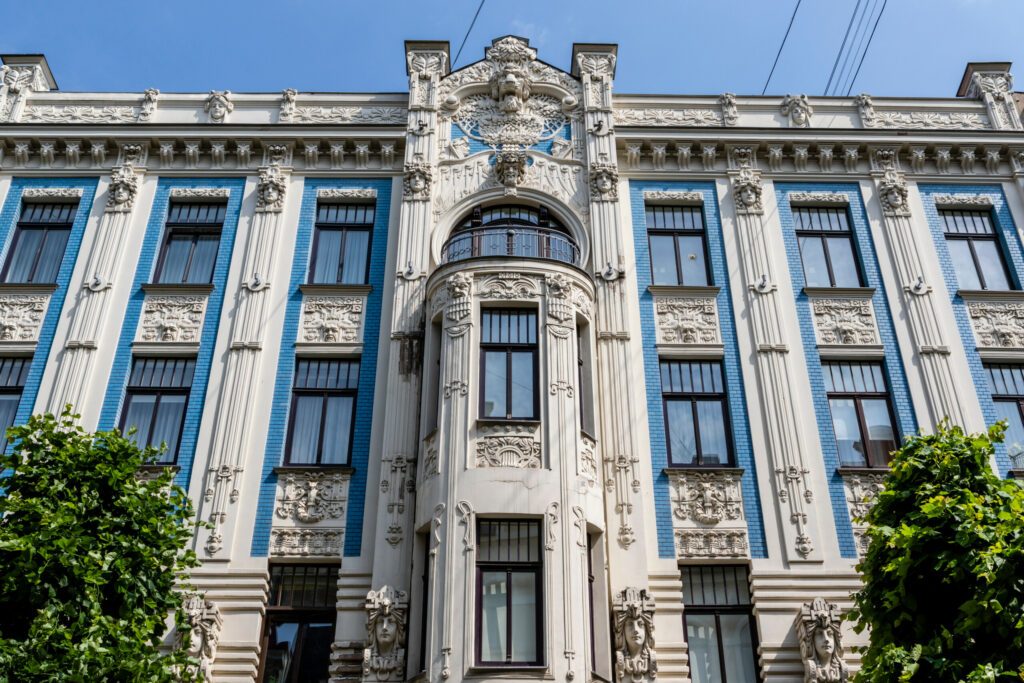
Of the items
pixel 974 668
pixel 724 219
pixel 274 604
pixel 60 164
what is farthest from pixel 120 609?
pixel 724 219

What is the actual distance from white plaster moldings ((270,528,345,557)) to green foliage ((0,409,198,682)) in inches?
91.6

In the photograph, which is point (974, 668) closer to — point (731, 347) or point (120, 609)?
point (731, 347)

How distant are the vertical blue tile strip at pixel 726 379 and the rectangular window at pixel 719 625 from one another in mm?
608

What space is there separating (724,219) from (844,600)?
8.64 metres

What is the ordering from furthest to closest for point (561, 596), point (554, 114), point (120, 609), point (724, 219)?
point (554, 114) < point (724, 219) < point (561, 596) < point (120, 609)

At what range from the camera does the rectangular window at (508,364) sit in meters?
16.7

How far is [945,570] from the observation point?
11844 mm

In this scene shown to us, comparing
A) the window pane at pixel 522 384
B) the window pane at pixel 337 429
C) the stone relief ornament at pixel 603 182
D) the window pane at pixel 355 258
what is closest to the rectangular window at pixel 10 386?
the window pane at pixel 337 429

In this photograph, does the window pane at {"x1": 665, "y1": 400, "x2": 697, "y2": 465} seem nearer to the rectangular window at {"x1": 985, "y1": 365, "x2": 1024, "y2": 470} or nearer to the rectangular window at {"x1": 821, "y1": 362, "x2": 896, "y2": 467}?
the rectangular window at {"x1": 821, "y1": 362, "x2": 896, "y2": 467}

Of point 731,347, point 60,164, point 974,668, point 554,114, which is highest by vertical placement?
point 554,114

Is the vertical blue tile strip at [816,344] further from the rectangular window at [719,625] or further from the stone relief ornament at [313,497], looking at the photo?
the stone relief ornament at [313,497]

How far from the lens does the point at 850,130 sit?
862 inches

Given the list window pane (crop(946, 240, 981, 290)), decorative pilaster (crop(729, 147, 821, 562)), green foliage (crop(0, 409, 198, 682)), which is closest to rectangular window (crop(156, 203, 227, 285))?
green foliage (crop(0, 409, 198, 682))

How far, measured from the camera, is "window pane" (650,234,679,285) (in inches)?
798
